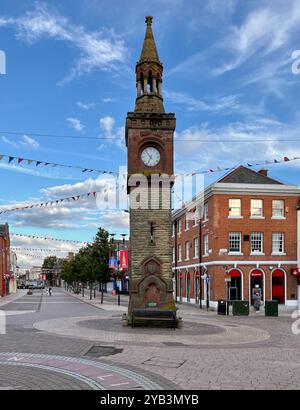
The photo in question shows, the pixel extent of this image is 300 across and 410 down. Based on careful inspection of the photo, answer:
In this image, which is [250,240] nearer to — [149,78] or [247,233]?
[247,233]

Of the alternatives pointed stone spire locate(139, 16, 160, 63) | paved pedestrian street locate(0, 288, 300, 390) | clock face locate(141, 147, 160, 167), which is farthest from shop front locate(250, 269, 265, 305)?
pointed stone spire locate(139, 16, 160, 63)

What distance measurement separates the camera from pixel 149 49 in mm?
28484

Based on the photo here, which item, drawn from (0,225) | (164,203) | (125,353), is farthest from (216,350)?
(0,225)

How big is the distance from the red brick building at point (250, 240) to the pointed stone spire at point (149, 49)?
1543 centimetres

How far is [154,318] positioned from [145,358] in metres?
9.74

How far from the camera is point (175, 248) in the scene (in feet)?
184

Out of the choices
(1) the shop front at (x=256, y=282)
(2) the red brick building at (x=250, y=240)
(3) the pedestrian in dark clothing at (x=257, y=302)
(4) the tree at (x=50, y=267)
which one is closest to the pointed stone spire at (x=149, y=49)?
(2) the red brick building at (x=250, y=240)

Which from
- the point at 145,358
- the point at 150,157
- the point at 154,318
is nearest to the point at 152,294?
the point at 154,318

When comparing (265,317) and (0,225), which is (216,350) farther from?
(0,225)

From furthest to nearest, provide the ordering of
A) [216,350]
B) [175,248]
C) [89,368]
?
[175,248], [216,350], [89,368]

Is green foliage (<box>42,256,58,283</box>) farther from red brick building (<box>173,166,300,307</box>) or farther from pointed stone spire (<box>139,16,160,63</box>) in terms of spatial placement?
pointed stone spire (<box>139,16,160,63</box>)

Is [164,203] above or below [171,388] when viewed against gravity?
above

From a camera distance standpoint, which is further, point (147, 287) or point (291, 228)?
point (291, 228)
